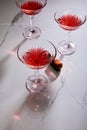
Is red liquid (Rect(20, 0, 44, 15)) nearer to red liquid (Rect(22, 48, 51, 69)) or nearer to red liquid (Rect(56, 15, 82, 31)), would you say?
red liquid (Rect(56, 15, 82, 31))

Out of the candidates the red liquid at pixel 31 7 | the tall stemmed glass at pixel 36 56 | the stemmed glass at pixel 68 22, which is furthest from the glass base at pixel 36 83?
the red liquid at pixel 31 7

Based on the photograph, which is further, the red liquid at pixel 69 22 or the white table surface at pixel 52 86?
the red liquid at pixel 69 22

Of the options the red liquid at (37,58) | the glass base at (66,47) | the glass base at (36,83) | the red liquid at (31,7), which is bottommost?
the glass base at (36,83)

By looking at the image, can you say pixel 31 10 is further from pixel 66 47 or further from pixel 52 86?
pixel 52 86

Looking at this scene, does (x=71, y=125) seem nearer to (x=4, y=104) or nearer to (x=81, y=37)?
(x=4, y=104)

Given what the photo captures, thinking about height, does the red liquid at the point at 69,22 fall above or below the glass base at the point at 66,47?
above

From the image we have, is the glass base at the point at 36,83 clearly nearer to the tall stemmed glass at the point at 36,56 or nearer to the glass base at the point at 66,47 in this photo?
the tall stemmed glass at the point at 36,56

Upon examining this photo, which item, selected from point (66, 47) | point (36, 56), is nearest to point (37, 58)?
point (36, 56)
